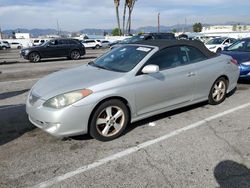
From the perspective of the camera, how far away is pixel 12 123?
5754 millimetres

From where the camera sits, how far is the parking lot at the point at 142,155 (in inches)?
144

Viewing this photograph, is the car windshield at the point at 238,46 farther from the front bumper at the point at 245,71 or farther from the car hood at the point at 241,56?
the front bumper at the point at 245,71

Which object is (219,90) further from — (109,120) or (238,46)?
(238,46)

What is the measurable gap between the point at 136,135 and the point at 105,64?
1543 mm

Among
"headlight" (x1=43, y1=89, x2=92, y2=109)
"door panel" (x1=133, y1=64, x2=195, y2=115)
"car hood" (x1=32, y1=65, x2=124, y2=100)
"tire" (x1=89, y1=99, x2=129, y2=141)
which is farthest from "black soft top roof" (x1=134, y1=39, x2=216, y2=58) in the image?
"headlight" (x1=43, y1=89, x2=92, y2=109)

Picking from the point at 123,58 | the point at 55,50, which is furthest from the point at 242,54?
the point at 55,50

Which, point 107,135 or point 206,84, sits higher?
point 206,84

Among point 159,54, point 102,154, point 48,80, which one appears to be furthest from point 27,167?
point 159,54

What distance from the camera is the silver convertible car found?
4480 mm

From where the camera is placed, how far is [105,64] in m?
5.77

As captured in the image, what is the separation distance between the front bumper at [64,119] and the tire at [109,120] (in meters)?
0.14

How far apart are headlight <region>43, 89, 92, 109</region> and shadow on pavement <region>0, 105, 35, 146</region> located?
106cm

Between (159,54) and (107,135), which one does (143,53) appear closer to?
(159,54)

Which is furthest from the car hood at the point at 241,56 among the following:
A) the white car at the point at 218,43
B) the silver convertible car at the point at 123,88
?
the white car at the point at 218,43
